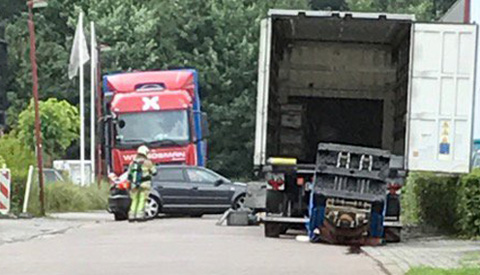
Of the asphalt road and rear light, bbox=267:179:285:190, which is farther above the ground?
rear light, bbox=267:179:285:190

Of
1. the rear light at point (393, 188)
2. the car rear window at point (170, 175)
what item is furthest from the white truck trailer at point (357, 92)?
the car rear window at point (170, 175)

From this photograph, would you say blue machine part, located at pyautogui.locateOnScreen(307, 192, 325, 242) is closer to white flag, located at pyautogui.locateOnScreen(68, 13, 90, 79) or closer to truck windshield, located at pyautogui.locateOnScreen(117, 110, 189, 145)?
truck windshield, located at pyautogui.locateOnScreen(117, 110, 189, 145)

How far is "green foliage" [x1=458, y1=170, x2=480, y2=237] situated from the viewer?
57.2 feet

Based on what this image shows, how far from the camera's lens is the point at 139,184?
81.6ft

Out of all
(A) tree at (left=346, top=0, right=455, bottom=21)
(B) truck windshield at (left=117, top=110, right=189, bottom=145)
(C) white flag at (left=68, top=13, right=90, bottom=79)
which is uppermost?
(A) tree at (left=346, top=0, right=455, bottom=21)

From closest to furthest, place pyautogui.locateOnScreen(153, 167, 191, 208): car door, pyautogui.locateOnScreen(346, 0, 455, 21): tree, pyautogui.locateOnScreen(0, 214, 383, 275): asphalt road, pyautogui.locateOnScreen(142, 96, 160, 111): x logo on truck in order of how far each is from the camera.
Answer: pyautogui.locateOnScreen(0, 214, 383, 275): asphalt road → pyautogui.locateOnScreen(153, 167, 191, 208): car door → pyautogui.locateOnScreen(142, 96, 160, 111): x logo on truck → pyautogui.locateOnScreen(346, 0, 455, 21): tree

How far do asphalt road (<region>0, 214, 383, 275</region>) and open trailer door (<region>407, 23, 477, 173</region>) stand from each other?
219cm

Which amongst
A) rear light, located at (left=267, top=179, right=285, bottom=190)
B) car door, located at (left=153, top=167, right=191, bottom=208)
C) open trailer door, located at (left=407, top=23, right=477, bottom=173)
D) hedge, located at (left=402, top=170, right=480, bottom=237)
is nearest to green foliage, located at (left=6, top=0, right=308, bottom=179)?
car door, located at (left=153, top=167, right=191, bottom=208)

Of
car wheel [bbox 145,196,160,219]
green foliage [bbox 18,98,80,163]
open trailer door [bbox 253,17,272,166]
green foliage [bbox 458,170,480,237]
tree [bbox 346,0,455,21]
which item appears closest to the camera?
green foliage [bbox 458,170,480,237]

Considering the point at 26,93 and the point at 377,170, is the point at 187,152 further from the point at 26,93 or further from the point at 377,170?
the point at 26,93

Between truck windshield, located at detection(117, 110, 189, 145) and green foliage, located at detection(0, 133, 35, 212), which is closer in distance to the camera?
green foliage, located at detection(0, 133, 35, 212)

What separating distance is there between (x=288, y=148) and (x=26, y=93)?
4313cm

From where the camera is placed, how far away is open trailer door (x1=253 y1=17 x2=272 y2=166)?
708 inches

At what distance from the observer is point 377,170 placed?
1722 cm
